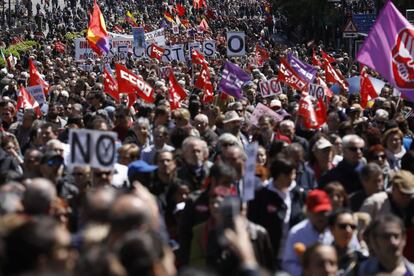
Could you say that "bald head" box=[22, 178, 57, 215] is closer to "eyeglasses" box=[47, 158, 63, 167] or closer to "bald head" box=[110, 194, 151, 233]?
"bald head" box=[110, 194, 151, 233]

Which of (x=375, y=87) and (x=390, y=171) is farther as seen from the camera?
(x=375, y=87)

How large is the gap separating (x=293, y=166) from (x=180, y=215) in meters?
0.93

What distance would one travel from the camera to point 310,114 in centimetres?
1366

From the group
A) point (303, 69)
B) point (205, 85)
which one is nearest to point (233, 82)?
point (205, 85)

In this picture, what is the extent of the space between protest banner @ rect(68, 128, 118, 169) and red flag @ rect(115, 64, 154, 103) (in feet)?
24.4

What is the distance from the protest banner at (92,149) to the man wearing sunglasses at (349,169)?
72.7 inches

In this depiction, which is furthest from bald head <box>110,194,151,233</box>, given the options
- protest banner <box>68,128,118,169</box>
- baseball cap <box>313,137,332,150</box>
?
baseball cap <box>313,137,332,150</box>

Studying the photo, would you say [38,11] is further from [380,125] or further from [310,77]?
[380,125]

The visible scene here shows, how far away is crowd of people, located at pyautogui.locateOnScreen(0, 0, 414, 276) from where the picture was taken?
5.29m

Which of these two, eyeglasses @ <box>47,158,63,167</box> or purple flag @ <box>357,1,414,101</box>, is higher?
purple flag @ <box>357,1,414,101</box>

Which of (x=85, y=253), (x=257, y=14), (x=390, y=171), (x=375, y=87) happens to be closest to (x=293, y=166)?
(x=390, y=171)

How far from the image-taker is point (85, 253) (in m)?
5.18

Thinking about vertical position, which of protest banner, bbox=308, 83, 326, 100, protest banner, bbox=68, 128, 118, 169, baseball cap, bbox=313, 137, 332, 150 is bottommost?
protest banner, bbox=308, 83, 326, 100

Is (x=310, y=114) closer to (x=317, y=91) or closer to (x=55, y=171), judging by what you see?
(x=317, y=91)
